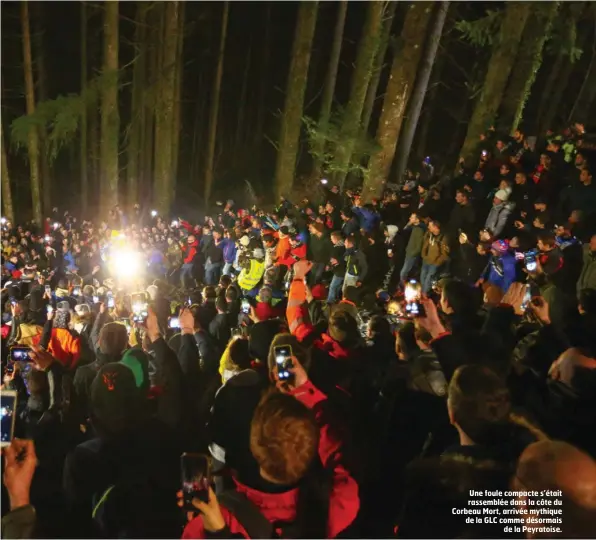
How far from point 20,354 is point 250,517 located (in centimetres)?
327

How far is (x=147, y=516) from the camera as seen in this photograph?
247 cm

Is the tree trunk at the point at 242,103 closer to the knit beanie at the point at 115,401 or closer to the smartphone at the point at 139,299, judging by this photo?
the smartphone at the point at 139,299

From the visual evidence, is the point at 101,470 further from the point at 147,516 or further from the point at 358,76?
the point at 358,76

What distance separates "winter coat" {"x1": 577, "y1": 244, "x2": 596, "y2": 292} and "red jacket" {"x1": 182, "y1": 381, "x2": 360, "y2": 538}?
3.96m

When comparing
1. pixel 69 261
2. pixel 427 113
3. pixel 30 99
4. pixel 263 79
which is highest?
pixel 427 113

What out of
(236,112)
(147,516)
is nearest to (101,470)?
(147,516)

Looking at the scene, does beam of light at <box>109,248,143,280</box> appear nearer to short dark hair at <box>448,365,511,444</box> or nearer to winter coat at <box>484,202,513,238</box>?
winter coat at <box>484,202,513,238</box>

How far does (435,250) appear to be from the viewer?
8062 millimetres

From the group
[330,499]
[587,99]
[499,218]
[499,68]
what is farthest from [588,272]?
[587,99]

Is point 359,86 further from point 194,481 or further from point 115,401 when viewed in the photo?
point 194,481

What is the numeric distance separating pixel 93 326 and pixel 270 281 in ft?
9.75

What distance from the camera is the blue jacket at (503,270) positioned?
671 cm

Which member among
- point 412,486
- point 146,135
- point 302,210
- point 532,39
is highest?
point 532,39

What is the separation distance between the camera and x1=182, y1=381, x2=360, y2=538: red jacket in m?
2.23
